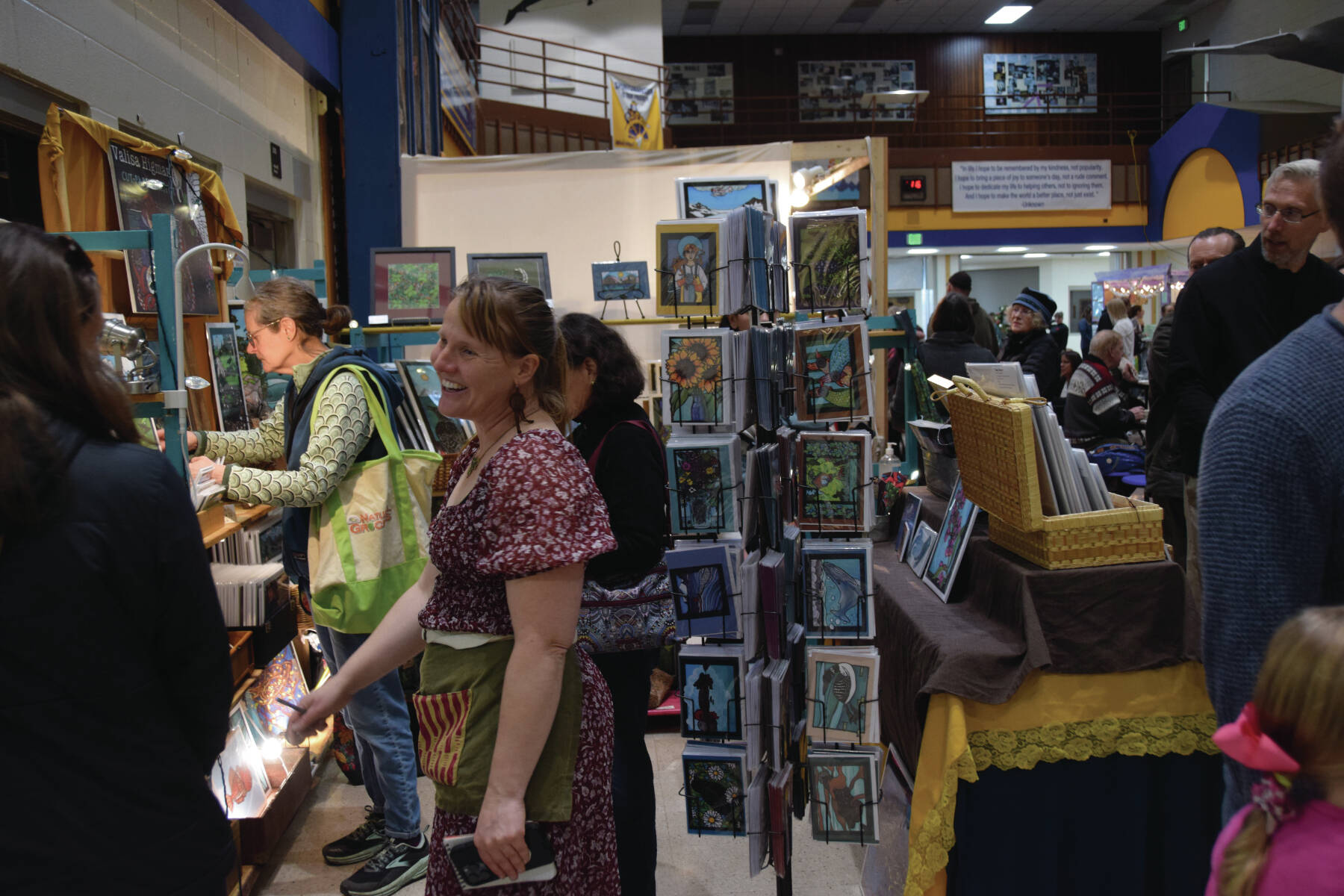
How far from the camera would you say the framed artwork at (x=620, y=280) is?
212 inches

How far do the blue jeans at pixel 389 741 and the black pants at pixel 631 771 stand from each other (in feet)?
2.95

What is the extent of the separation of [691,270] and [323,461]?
1.06 m

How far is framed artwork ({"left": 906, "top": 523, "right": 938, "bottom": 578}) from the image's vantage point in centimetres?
286

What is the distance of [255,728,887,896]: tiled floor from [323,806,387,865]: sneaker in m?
0.03

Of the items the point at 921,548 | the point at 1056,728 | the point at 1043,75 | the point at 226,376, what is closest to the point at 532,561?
the point at 1056,728

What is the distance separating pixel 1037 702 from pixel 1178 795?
0.40 metres

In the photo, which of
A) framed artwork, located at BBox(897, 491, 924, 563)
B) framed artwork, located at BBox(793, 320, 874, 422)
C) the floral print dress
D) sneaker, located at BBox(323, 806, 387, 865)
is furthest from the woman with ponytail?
sneaker, located at BBox(323, 806, 387, 865)

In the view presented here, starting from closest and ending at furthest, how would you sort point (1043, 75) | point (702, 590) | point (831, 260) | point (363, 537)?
point (702, 590) < point (831, 260) < point (363, 537) < point (1043, 75)

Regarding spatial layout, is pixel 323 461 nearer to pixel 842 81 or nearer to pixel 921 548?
pixel 921 548

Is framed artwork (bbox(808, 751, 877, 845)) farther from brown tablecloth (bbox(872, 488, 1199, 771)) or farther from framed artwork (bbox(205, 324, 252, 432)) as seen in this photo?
framed artwork (bbox(205, 324, 252, 432))

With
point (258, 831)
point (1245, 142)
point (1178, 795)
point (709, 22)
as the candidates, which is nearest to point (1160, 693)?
point (1178, 795)

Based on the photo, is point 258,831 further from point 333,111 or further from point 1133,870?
point 333,111

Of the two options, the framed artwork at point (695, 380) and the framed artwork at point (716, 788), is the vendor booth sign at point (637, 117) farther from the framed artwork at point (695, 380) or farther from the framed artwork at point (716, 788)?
the framed artwork at point (716, 788)

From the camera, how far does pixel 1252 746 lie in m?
0.93
